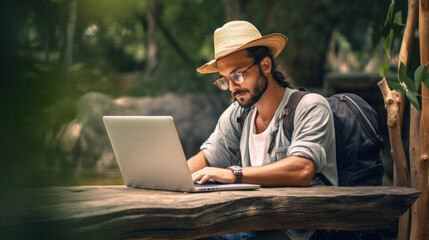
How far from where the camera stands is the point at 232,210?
187cm

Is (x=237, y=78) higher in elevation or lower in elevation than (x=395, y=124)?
higher

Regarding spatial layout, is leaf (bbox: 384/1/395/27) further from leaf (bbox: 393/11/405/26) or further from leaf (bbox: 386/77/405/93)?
leaf (bbox: 386/77/405/93)

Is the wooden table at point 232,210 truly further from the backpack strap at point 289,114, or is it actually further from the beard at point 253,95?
the beard at point 253,95

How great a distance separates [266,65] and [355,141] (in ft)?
2.00

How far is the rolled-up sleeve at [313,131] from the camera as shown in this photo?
233 centimetres

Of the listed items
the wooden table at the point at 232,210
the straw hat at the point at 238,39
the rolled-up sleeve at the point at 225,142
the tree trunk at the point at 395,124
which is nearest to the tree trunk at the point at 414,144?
the tree trunk at the point at 395,124

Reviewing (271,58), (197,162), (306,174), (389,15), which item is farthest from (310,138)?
(389,15)

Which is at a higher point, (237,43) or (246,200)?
(237,43)

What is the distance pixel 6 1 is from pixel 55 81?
110mm

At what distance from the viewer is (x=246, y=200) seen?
1.91 meters

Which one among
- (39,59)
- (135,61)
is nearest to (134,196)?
(39,59)

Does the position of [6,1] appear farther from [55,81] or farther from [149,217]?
[149,217]

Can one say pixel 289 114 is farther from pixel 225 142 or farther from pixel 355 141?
pixel 225 142

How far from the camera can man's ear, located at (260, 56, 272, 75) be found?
8.96 feet
